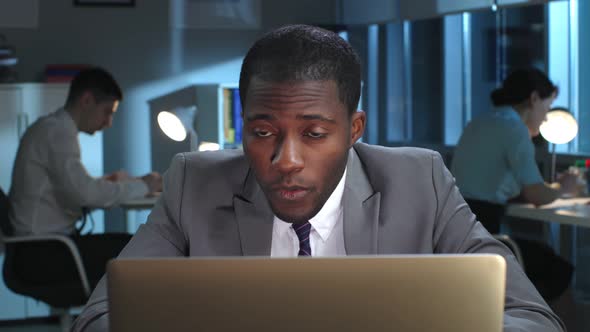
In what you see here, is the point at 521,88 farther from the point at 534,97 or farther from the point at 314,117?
the point at 314,117

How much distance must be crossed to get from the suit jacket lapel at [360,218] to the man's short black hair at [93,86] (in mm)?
2978

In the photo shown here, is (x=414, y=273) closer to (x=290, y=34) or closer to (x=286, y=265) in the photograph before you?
(x=286, y=265)

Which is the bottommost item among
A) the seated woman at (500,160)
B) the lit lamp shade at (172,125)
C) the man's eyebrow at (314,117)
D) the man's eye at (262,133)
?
the seated woman at (500,160)

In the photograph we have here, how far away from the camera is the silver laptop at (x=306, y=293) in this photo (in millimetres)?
775

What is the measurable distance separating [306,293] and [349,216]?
0.64 metres

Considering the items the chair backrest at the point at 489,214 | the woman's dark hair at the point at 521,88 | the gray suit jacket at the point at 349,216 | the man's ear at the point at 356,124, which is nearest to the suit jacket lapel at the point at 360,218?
the gray suit jacket at the point at 349,216

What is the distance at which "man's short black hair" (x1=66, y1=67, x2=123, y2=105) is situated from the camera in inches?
163

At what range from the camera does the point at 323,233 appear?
1.42 m

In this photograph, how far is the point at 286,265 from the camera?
2.53ft

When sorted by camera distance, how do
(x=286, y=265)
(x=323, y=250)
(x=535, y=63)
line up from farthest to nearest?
(x=535, y=63)
(x=323, y=250)
(x=286, y=265)

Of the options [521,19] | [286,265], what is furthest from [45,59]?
[286,265]

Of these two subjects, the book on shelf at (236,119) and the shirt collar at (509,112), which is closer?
the shirt collar at (509,112)

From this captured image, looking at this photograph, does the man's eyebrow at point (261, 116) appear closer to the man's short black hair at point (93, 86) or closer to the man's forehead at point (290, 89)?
the man's forehead at point (290, 89)

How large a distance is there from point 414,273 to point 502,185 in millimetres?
3272
